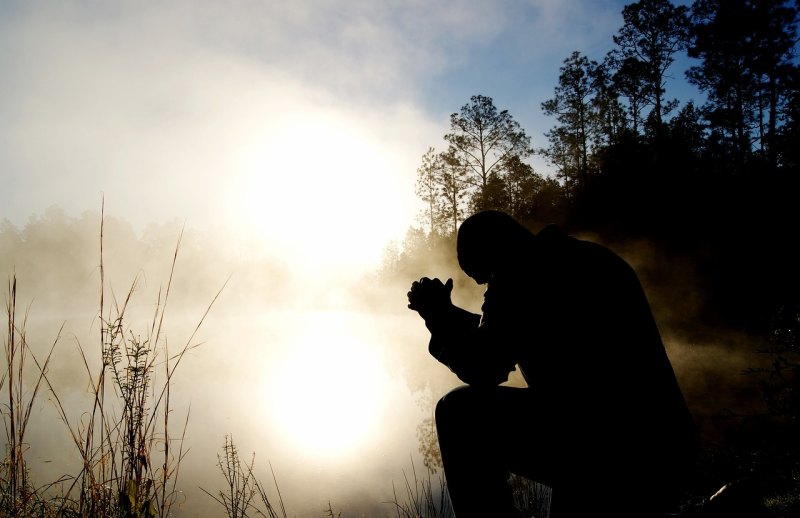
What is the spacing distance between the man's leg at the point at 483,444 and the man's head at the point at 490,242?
47 cm

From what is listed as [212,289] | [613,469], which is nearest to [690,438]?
[613,469]

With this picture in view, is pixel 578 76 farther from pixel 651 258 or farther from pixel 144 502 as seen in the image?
pixel 144 502

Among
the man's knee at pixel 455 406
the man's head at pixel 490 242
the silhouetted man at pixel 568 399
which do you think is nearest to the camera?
the silhouetted man at pixel 568 399

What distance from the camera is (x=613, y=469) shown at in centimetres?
113

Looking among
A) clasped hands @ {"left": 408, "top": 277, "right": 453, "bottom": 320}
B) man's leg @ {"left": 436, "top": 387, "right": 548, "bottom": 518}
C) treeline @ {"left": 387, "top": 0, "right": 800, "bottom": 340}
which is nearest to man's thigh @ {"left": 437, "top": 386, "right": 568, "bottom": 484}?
man's leg @ {"left": 436, "top": 387, "right": 548, "bottom": 518}

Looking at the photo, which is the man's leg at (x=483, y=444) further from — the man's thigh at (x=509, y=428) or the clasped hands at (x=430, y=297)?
the clasped hands at (x=430, y=297)

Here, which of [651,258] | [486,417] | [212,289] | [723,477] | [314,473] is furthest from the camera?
[212,289]

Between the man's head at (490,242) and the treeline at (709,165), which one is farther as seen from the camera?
the treeline at (709,165)

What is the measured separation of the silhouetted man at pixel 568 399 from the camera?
1.14 metres

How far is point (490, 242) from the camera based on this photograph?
149 cm

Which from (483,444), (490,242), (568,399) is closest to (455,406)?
(483,444)

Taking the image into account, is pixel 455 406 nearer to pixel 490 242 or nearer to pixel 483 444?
pixel 483 444

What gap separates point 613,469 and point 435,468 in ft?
23.7

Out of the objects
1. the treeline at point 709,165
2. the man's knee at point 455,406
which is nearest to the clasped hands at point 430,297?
the man's knee at point 455,406
